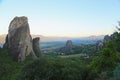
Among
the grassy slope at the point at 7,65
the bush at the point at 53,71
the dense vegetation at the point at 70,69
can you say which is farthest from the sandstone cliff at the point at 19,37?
the bush at the point at 53,71

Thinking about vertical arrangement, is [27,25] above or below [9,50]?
above

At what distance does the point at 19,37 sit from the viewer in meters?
118

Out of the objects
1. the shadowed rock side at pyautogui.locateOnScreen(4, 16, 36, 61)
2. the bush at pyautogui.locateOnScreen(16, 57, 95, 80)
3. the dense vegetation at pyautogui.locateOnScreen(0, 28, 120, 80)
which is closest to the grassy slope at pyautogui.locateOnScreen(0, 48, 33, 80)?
the shadowed rock side at pyautogui.locateOnScreen(4, 16, 36, 61)

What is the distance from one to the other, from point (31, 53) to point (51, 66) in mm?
82891

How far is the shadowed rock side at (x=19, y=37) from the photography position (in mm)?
116000

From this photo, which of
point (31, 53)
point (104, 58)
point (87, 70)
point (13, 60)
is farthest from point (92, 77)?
point (31, 53)

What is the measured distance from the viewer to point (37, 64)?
36.7m

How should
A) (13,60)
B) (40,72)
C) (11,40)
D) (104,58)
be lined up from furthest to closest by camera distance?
(11,40)
(13,60)
(104,58)
(40,72)

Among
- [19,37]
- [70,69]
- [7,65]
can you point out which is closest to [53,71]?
[70,69]

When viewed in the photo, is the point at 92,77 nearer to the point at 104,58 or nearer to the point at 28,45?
the point at 104,58

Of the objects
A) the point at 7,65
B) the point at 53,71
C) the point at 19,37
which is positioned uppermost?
the point at 19,37

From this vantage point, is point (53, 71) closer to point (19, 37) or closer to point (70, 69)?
point (70, 69)

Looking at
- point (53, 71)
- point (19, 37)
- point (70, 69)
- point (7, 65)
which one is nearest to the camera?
point (53, 71)

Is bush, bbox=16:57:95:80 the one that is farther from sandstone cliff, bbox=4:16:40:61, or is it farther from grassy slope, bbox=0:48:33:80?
sandstone cliff, bbox=4:16:40:61
